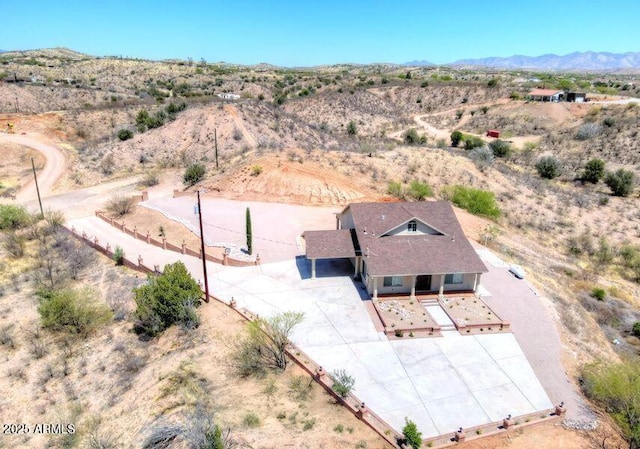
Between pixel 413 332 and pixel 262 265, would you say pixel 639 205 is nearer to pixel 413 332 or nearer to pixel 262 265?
pixel 413 332

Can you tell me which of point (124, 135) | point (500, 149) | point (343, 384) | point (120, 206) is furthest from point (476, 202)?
point (124, 135)

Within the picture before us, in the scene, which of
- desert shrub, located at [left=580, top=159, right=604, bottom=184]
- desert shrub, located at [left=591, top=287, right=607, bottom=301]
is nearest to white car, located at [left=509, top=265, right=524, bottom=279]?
desert shrub, located at [left=591, top=287, right=607, bottom=301]

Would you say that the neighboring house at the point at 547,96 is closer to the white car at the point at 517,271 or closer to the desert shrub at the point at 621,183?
the desert shrub at the point at 621,183

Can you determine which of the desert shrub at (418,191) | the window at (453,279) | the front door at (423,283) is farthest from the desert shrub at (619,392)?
the desert shrub at (418,191)

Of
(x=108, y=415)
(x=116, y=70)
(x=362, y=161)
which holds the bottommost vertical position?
(x=108, y=415)

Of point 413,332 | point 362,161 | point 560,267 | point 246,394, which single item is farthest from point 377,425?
point 362,161

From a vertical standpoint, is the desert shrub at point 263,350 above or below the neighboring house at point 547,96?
below

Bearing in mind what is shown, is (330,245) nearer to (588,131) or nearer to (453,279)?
(453,279)

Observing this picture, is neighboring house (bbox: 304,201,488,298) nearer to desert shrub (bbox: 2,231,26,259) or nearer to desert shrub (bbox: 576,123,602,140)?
desert shrub (bbox: 2,231,26,259)
